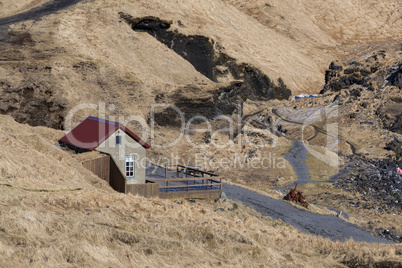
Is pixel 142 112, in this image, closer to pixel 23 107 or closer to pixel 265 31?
pixel 23 107

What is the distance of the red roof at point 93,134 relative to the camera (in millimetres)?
26141

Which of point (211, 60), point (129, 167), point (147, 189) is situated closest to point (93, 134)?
point (129, 167)

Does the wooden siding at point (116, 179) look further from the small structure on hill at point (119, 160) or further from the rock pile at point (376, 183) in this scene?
the rock pile at point (376, 183)

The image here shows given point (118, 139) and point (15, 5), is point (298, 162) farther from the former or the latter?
point (15, 5)

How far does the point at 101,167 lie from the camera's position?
26297 millimetres

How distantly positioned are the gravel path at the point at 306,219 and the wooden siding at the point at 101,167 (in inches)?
325

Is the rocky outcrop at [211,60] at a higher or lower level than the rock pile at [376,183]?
higher

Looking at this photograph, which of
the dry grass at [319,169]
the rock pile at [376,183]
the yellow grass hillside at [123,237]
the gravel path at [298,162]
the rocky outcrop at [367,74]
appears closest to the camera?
the yellow grass hillside at [123,237]

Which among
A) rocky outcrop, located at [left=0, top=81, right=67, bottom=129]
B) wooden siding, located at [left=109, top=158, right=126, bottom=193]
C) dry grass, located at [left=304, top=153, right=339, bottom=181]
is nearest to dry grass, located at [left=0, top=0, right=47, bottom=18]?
rocky outcrop, located at [left=0, top=81, right=67, bottom=129]

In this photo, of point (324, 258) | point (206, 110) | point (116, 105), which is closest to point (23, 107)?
point (116, 105)

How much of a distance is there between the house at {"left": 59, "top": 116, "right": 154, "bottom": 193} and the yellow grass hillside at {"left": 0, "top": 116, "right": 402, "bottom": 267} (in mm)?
5239

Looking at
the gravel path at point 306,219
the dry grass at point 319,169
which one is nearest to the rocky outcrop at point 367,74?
the dry grass at point 319,169

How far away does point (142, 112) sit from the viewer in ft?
184

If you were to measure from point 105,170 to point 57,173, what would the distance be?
4.43m
